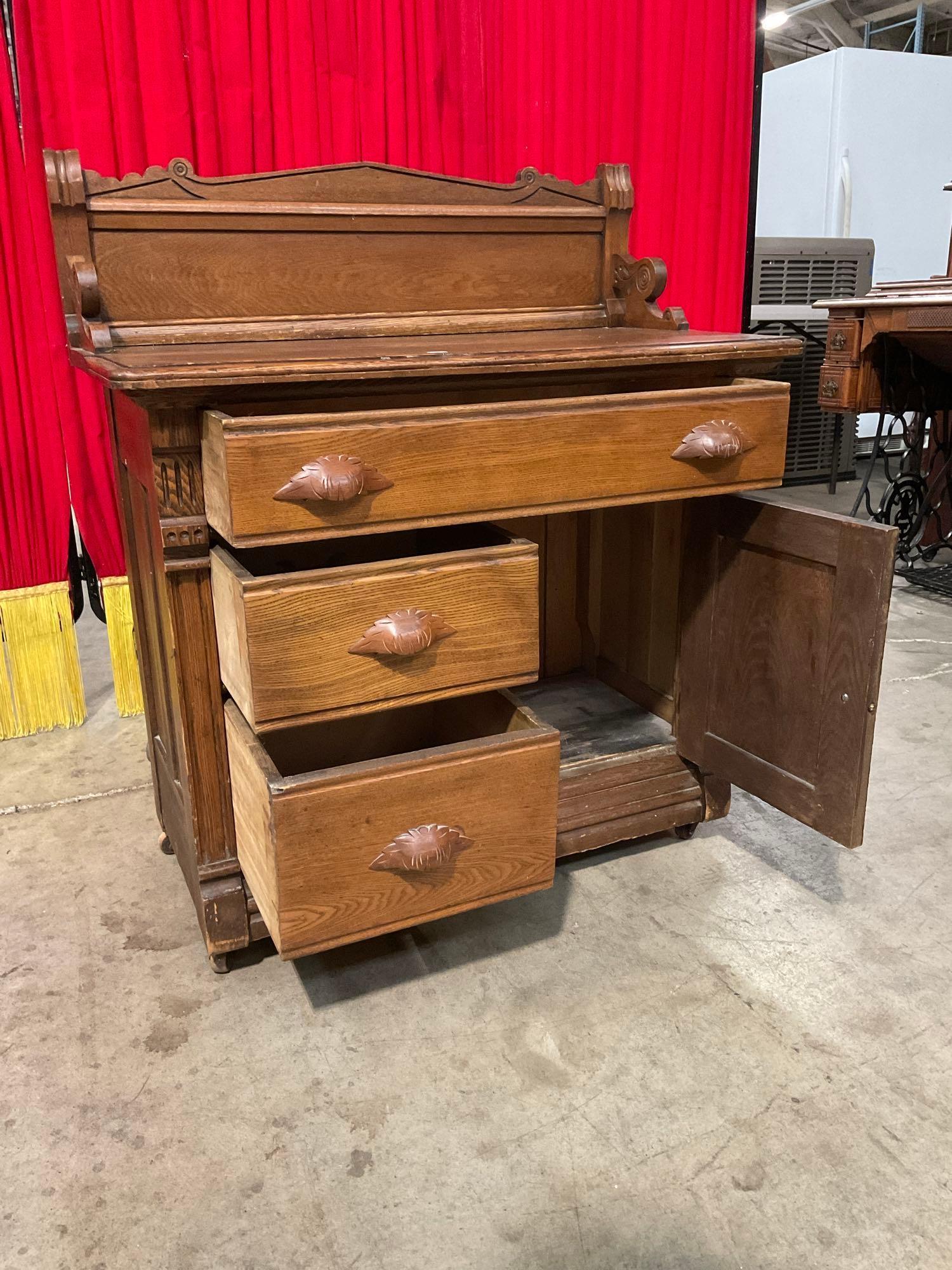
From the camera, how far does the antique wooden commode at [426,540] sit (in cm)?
110

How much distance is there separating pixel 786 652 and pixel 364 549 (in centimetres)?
67

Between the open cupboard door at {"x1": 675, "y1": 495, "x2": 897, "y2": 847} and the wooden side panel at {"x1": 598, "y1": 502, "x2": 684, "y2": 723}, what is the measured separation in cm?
8

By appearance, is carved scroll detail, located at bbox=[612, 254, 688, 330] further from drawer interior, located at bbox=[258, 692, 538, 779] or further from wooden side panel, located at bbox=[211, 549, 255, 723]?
wooden side panel, located at bbox=[211, 549, 255, 723]

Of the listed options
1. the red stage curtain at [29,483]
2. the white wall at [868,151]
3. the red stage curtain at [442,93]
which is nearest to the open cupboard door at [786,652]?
the red stage curtain at [442,93]

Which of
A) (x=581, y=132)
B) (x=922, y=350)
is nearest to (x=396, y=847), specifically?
(x=581, y=132)

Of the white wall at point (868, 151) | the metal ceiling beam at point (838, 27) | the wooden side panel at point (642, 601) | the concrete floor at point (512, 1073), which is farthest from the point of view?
the metal ceiling beam at point (838, 27)

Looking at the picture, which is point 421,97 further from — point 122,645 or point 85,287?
point 122,645

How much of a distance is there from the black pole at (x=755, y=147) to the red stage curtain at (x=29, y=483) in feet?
5.28

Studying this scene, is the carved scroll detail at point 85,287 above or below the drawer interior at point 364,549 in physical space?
above

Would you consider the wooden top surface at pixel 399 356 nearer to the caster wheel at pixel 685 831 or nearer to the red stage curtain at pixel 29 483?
the red stage curtain at pixel 29 483

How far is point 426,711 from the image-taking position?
5.49 feet

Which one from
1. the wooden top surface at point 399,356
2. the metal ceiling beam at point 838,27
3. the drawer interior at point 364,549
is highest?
the metal ceiling beam at point 838,27

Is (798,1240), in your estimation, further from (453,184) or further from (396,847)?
(453,184)

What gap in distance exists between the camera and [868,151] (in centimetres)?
492
